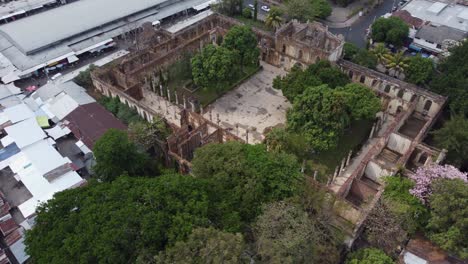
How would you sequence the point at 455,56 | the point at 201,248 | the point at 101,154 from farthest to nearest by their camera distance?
the point at 455,56 → the point at 101,154 → the point at 201,248

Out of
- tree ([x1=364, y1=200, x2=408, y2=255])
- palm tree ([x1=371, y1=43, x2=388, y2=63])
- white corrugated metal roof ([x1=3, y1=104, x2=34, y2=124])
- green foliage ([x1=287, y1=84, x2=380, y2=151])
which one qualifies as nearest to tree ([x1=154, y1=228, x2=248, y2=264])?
tree ([x1=364, y1=200, x2=408, y2=255])

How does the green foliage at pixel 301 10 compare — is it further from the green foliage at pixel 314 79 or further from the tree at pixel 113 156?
the tree at pixel 113 156

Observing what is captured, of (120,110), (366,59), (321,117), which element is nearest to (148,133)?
(120,110)

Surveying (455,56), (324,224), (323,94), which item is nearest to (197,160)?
(324,224)

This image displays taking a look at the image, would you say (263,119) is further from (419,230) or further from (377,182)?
(419,230)

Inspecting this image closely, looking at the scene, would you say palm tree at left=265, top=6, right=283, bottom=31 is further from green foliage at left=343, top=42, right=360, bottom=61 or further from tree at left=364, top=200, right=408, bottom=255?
tree at left=364, top=200, right=408, bottom=255

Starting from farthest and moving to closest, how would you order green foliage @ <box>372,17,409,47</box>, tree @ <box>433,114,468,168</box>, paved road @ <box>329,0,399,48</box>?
paved road @ <box>329,0,399,48</box>
green foliage @ <box>372,17,409,47</box>
tree @ <box>433,114,468,168</box>
